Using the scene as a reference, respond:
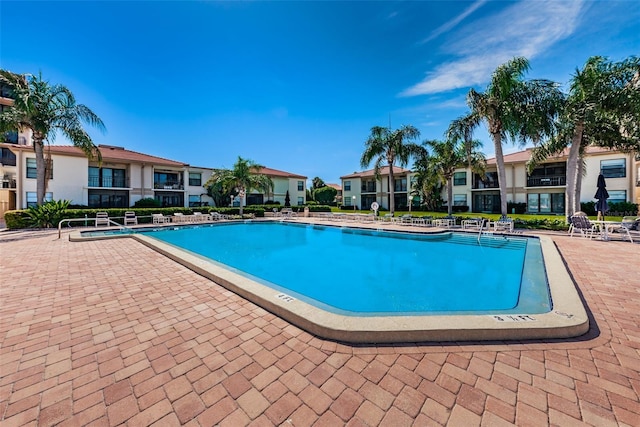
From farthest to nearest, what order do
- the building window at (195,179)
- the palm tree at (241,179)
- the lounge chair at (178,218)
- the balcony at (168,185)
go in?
1. the building window at (195,179)
2. the balcony at (168,185)
3. the palm tree at (241,179)
4. the lounge chair at (178,218)

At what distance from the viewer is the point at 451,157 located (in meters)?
18.8

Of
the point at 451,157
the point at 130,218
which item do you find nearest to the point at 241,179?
the point at 130,218

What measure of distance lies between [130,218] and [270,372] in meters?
21.8

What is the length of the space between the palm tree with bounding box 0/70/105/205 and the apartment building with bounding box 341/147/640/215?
907 inches

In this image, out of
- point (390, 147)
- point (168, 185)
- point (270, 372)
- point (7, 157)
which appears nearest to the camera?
point (270, 372)

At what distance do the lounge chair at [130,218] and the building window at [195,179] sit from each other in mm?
12082

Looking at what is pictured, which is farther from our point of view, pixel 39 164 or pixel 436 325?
pixel 39 164

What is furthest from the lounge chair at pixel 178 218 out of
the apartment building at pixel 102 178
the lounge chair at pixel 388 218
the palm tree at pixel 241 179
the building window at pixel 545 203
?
the building window at pixel 545 203

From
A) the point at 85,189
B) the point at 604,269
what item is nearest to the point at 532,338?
the point at 604,269

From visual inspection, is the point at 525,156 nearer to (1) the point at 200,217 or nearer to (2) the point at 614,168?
(2) the point at 614,168

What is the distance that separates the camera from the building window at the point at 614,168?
2366cm

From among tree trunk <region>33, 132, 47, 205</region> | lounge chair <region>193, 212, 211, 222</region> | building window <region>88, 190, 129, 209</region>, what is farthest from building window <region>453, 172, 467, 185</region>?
tree trunk <region>33, 132, 47, 205</region>

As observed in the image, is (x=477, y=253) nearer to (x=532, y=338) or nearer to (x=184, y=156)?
(x=532, y=338)

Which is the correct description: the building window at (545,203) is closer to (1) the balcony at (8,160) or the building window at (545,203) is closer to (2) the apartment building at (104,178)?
(2) the apartment building at (104,178)
